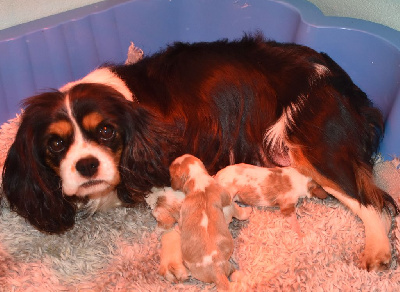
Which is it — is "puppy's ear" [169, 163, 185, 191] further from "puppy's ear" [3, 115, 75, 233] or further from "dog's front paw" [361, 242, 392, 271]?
"dog's front paw" [361, 242, 392, 271]

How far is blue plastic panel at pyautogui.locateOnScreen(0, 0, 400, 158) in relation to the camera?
2969 mm

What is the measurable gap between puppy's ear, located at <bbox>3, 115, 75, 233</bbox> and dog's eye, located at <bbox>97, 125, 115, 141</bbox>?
262mm

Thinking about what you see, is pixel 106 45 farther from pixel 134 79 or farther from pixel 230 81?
pixel 230 81

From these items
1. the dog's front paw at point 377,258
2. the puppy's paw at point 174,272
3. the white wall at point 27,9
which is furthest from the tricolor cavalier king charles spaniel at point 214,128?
the white wall at point 27,9

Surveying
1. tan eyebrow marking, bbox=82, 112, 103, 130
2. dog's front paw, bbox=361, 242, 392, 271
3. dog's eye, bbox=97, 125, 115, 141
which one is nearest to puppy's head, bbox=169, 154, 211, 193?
dog's eye, bbox=97, 125, 115, 141

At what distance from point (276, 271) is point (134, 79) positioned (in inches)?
45.1

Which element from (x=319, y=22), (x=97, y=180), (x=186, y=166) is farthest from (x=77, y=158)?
(x=319, y=22)

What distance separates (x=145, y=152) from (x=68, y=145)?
14.7 inches

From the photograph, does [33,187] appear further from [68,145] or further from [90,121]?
[90,121]

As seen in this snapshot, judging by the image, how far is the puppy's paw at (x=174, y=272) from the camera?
2252 millimetres

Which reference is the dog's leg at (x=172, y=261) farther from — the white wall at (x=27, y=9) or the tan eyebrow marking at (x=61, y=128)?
the white wall at (x=27, y=9)

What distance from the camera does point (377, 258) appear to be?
2.28 meters

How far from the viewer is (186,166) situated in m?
2.38

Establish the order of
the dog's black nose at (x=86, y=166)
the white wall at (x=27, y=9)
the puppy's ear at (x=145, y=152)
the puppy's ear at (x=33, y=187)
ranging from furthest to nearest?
the white wall at (x=27, y=9)
the puppy's ear at (x=145, y=152)
the puppy's ear at (x=33, y=187)
the dog's black nose at (x=86, y=166)
